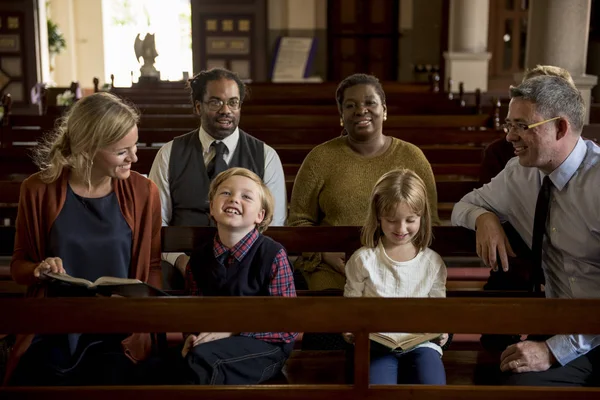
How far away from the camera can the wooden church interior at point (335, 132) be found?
72.7 inches

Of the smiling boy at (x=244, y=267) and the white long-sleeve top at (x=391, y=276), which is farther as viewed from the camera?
the white long-sleeve top at (x=391, y=276)

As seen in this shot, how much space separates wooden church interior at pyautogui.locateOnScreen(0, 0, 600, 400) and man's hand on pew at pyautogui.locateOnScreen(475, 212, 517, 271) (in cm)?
13

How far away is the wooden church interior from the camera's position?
1.85m

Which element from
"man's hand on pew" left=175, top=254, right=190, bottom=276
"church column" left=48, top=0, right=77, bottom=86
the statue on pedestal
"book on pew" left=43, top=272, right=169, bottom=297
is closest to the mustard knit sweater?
"man's hand on pew" left=175, top=254, right=190, bottom=276

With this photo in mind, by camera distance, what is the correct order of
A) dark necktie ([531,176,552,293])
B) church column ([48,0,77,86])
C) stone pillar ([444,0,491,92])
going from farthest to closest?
church column ([48,0,77,86]) < stone pillar ([444,0,491,92]) < dark necktie ([531,176,552,293])

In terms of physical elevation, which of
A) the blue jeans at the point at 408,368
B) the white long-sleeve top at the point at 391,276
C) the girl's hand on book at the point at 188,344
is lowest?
the blue jeans at the point at 408,368

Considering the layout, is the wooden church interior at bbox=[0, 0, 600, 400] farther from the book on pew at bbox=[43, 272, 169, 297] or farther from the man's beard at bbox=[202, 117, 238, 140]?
the man's beard at bbox=[202, 117, 238, 140]

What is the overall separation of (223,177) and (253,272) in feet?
1.06

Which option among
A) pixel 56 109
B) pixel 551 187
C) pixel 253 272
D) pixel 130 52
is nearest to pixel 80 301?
pixel 253 272

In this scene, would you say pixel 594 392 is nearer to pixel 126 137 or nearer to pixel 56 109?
pixel 126 137

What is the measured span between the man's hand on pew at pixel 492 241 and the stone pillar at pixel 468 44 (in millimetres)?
7939

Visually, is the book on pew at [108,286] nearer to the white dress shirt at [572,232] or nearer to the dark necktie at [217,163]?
the dark necktie at [217,163]

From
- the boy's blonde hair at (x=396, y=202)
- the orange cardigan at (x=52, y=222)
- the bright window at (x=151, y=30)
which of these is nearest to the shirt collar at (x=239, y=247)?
the orange cardigan at (x=52, y=222)

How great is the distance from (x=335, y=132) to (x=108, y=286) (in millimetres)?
3510
